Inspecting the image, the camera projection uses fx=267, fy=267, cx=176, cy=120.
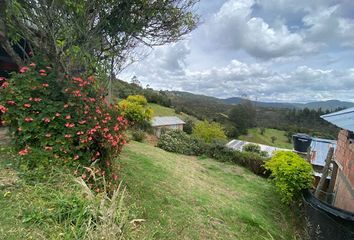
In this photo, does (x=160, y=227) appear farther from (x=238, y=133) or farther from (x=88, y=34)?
(x=238, y=133)

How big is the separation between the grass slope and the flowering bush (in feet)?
3.58

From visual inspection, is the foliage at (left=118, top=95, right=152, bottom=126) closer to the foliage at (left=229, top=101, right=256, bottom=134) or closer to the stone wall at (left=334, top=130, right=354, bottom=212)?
the stone wall at (left=334, top=130, right=354, bottom=212)

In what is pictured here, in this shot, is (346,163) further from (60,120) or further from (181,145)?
(181,145)

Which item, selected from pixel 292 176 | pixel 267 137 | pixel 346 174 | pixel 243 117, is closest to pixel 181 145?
pixel 292 176

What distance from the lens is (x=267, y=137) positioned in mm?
33156

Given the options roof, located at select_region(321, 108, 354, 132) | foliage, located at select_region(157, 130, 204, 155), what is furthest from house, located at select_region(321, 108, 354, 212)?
foliage, located at select_region(157, 130, 204, 155)

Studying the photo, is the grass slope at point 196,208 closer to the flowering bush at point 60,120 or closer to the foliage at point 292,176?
the foliage at point 292,176

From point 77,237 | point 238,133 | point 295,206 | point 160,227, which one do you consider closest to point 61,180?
point 77,237

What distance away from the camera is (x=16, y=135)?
4.65m

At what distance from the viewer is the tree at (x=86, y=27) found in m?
Result: 4.91

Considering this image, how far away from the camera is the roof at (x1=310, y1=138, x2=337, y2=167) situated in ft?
34.6

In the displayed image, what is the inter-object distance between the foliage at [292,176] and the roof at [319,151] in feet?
10.7

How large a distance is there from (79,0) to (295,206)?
777cm

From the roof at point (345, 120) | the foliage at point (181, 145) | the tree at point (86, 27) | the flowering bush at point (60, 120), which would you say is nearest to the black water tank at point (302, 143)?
the foliage at point (181, 145)
